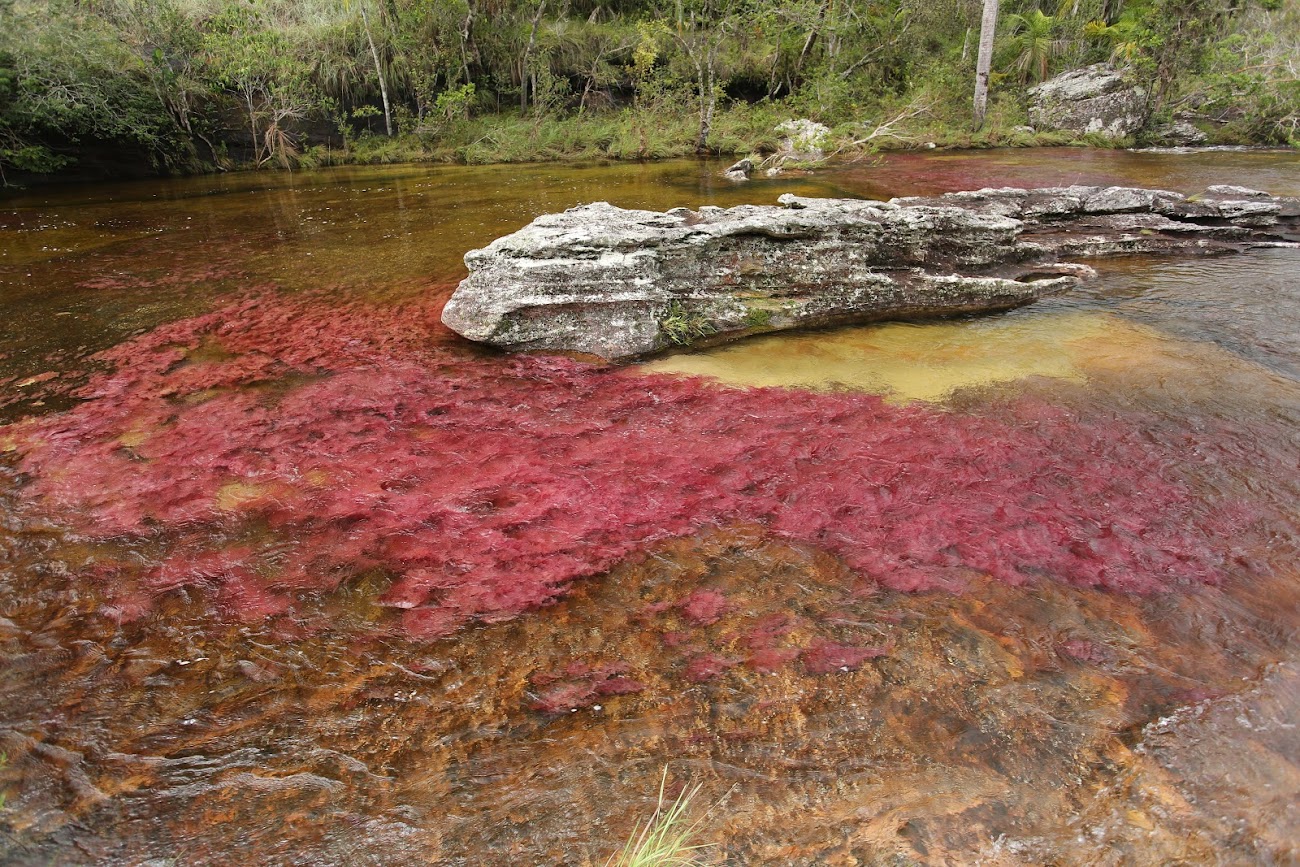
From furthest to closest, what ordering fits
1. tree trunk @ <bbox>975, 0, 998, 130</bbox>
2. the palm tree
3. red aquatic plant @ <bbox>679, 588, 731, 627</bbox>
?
the palm tree < tree trunk @ <bbox>975, 0, 998, 130</bbox> < red aquatic plant @ <bbox>679, 588, 731, 627</bbox>

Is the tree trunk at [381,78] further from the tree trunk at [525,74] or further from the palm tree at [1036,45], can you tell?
the palm tree at [1036,45]

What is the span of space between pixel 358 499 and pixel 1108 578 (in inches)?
160

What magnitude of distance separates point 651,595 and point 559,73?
25.2m

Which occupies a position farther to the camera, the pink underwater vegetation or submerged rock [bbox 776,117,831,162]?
submerged rock [bbox 776,117,831,162]

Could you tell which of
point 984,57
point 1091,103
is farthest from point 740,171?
point 1091,103

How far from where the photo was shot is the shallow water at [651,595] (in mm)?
2199

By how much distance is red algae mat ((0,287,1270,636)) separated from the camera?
335 cm

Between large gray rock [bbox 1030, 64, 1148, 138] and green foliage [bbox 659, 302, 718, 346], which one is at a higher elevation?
large gray rock [bbox 1030, 64, 1148, 138]

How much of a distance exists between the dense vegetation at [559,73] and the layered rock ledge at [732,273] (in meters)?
11.8

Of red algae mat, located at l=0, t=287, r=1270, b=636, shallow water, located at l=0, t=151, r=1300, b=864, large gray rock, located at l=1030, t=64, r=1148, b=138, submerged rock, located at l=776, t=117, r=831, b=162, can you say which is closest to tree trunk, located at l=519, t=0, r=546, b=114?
submerged rock, located at l=776, t=117, r=831, b=162

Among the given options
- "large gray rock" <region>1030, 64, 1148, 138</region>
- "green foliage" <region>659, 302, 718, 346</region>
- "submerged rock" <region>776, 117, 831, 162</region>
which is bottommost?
"green foliage" <region>659, 302, 718, 346</region>

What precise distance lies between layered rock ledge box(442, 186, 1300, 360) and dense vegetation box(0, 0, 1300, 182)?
11.8m

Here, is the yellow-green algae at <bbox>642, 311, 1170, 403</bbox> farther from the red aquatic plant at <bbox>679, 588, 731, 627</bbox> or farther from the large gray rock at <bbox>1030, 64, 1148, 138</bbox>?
the large gray rock at <bbox>1030, 64, 1148, 138</bbox>

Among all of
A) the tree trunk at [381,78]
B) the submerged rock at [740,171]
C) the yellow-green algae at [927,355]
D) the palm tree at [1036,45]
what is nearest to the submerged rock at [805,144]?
the submerged rock at [740,171]
